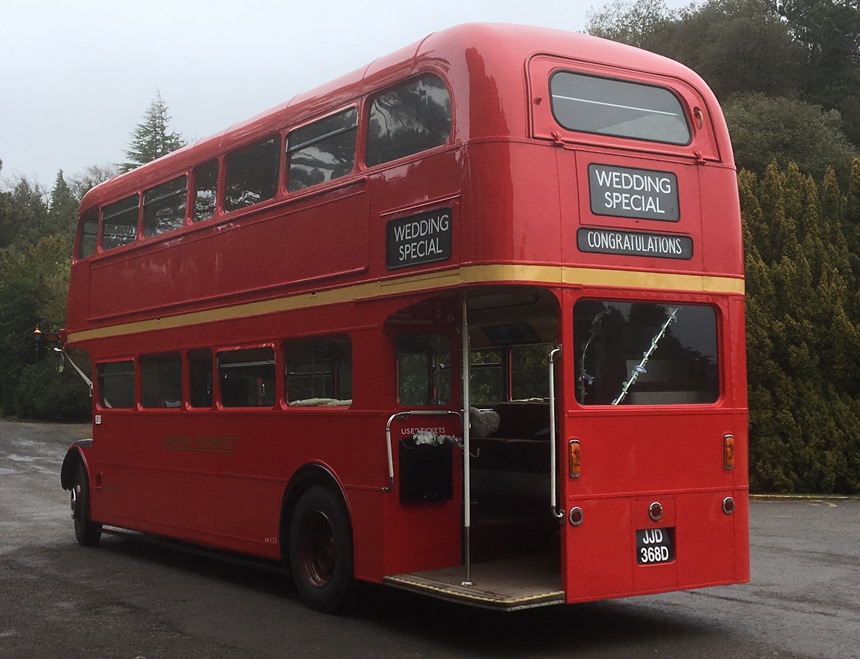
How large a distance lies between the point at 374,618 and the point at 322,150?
368 cm

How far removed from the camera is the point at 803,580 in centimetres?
1115

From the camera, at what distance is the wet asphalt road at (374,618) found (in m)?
8.22

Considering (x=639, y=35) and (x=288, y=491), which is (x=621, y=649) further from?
(x=639, y=35)

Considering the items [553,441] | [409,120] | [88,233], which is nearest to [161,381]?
[88,233]

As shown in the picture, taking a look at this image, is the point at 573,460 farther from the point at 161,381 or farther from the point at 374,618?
the point at 161,381

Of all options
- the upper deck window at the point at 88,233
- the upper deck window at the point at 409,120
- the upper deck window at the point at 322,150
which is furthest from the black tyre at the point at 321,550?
the upper deck window at the point at 88,233

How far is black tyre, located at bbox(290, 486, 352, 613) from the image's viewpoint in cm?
925

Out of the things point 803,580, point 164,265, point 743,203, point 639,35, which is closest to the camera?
point 803,580

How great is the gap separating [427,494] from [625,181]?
2606mm

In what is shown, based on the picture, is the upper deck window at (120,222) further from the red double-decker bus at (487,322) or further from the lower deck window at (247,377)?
the lower deck window at (247,377)

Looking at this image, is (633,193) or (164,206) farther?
(164,206)

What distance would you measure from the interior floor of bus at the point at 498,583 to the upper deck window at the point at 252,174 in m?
3.65

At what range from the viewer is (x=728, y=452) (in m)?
8.70

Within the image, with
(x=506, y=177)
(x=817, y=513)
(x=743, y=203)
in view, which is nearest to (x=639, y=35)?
(x=743, y=203)
